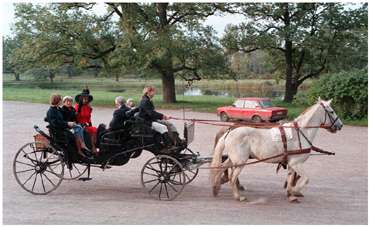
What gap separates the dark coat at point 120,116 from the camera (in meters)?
8.38

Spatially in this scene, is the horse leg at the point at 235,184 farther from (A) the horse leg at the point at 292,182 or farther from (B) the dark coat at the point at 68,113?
(B) the dark coat at the point at 68,113

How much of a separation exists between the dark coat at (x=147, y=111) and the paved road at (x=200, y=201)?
53.5 inches

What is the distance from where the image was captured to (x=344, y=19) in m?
28.3

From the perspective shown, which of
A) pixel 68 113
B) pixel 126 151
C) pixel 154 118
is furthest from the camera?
pixel 68 113

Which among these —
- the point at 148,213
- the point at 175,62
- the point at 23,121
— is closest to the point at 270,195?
the point at 148,213

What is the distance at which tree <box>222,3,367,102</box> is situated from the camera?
2822cm

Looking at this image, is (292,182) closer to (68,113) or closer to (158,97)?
(68,113)

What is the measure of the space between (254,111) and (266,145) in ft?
42.1

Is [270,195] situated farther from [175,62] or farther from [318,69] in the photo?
[318,69]

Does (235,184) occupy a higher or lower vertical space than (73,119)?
lower

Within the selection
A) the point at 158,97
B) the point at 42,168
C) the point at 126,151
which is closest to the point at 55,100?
the point at 42,168

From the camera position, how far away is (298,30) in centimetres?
2800

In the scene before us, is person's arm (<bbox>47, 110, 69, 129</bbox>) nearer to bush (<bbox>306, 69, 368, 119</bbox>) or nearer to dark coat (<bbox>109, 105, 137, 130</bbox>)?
dark coat (<bbox>109, 105, 137, 130</bbox>)

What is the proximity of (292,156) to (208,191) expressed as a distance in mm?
1658
